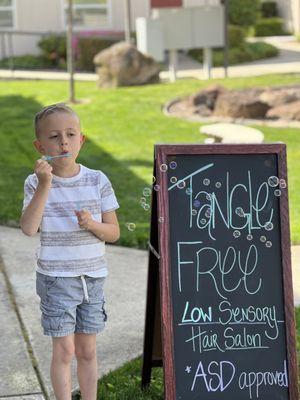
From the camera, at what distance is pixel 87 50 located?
76.3 feet

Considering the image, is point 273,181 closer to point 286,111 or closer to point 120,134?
point 120,134

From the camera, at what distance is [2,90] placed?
17516mm

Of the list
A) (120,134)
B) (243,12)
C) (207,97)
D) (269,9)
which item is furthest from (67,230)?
(269,9)

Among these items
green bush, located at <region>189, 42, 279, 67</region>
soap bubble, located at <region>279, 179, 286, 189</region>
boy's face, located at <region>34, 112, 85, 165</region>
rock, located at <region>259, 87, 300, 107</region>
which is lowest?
rock, located at <region>259, 87, 300, 107</region>

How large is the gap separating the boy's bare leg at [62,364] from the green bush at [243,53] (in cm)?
2016

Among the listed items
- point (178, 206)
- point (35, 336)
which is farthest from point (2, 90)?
point (178, 206)

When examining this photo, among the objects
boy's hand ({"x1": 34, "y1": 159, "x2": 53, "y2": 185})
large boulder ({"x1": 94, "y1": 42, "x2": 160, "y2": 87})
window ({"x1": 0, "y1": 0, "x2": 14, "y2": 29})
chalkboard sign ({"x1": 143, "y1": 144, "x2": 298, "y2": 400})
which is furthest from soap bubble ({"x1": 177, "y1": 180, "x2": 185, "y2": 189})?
window ({"x1": 0, "y1": 0, "x2": 14, "y2": 29})

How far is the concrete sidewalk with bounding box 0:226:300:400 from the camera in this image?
4648 millimetres

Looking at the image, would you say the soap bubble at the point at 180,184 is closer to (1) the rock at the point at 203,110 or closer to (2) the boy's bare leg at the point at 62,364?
(2) the boy's bare leg at the point at 62,364

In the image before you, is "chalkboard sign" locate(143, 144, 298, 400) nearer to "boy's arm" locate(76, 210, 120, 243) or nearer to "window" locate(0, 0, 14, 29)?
"boy's arm" locate(76, 210, 120, 243)

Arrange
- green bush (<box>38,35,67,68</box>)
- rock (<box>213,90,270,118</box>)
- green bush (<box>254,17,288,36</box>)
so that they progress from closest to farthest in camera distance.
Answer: rock (<box>213,90,270,118</box>)
green bush (<box>38,35,67,68</box>)
green bush (<box>254,17,288,36</box>)

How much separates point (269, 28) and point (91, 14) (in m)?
10.3

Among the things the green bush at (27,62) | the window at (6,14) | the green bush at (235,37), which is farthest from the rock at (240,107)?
the window at (6,14)

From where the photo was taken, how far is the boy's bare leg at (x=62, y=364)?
3.84 meters
